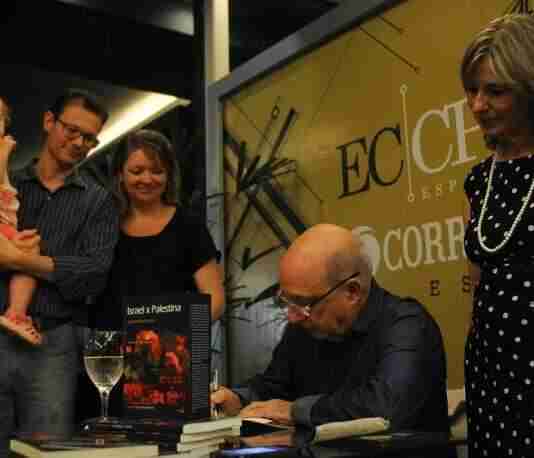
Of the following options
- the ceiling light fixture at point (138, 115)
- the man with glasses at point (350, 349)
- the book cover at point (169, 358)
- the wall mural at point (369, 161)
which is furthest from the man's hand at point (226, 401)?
the ceiling light fixture at point (138, 115)

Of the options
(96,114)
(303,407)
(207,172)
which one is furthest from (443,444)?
(207,172)

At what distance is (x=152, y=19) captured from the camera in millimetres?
4562

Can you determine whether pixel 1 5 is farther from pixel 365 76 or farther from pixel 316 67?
pixel 365 76

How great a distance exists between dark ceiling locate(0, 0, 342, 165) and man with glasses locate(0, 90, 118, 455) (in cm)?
192

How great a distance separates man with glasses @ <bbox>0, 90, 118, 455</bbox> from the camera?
2.05 meters

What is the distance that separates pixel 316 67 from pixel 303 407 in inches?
70.5

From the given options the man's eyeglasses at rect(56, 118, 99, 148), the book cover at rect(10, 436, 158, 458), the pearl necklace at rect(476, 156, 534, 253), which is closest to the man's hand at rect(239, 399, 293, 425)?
the book cover at rect(10, 436, 158, 458)

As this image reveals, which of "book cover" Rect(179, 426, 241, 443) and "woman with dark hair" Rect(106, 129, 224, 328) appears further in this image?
"woman with dark hair" Rect(106, 129, 224, 328)

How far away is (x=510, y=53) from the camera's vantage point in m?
1.45

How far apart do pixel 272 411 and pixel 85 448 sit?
62cm

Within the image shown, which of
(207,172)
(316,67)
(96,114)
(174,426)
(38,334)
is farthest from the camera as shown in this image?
(207,172)

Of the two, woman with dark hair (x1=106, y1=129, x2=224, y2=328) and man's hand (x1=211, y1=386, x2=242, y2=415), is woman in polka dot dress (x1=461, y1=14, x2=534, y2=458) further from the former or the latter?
woman with dark hair (x1=106, y1=129, x2=224, y2=328)

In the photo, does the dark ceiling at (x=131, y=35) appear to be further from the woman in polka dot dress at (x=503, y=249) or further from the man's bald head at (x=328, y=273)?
the woman in polka dot dress at (x=503, y=249)

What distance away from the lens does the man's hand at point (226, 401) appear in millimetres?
1738
